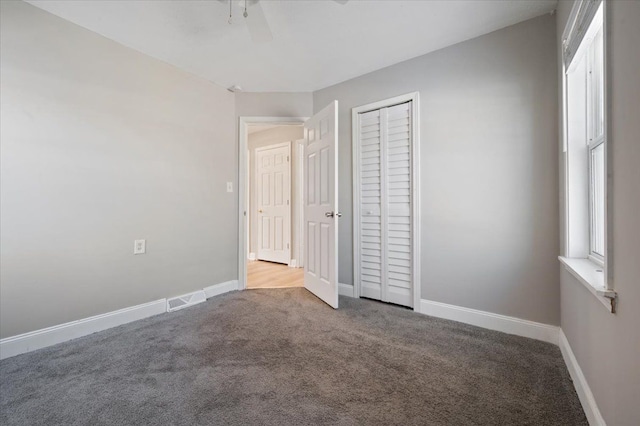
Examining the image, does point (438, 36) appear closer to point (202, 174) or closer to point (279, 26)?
point (279, 26)

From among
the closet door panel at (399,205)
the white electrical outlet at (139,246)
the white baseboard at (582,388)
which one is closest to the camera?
the white baseboard at (582,388)

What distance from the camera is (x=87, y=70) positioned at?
215cm

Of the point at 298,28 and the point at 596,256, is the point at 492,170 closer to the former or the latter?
the point at 596,256

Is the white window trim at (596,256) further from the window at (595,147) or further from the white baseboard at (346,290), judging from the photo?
the white baseboard at (346,290)

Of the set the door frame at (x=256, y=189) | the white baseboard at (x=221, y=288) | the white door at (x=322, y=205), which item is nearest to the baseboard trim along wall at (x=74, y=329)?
the white baseboard at (x=221, y=288)

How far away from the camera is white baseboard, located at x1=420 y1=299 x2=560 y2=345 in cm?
196

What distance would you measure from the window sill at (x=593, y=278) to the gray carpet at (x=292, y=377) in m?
0.60

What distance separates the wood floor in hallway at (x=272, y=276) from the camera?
354cm

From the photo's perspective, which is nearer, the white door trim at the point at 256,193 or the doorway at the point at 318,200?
the doorway at the point at 318,200

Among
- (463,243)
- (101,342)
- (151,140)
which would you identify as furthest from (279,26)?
(101,342)

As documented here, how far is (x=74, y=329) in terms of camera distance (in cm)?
206

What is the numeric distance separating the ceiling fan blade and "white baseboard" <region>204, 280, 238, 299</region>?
2447 millimetres

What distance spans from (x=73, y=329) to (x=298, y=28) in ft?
9.20

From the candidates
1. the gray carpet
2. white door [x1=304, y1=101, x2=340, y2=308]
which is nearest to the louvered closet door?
white door [x1=304, y1=101, x2=340, y2=308]
